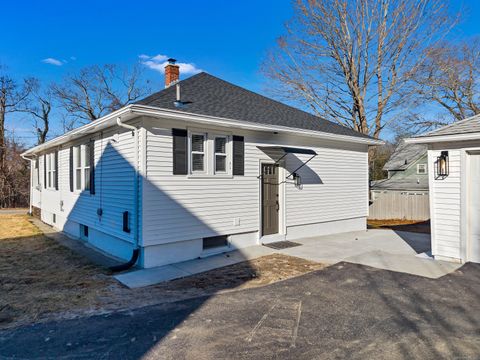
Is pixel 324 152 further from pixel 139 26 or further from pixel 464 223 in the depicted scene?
pixel 139 26

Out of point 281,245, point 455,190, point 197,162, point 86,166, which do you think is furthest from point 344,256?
point 86,166

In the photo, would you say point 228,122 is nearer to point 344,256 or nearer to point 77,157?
point 344,256

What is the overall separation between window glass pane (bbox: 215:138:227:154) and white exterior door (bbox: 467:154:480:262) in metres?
5.06

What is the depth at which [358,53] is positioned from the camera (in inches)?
753

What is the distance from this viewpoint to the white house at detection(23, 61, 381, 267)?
672 centimetres

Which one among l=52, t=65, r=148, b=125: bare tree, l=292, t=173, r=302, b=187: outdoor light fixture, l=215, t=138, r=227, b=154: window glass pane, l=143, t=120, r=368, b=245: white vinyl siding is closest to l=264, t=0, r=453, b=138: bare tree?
l=143, t=120, r=368, b=245: white vinyl siding

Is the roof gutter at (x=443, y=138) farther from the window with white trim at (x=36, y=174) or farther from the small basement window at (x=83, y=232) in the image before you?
the window with white trim at (x=36, y=174)

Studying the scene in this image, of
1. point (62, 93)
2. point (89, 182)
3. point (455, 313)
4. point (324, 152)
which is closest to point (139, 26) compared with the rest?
point (89, 182)

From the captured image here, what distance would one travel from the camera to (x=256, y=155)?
8.47 m

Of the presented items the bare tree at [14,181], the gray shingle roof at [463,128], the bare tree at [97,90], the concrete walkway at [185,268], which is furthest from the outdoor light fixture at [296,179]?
the bare tree at [97,90]

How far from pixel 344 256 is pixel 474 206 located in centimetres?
268

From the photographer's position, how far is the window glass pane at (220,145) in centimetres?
769

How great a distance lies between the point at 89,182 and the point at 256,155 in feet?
15.6

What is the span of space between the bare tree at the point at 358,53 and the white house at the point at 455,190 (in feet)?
43.0
